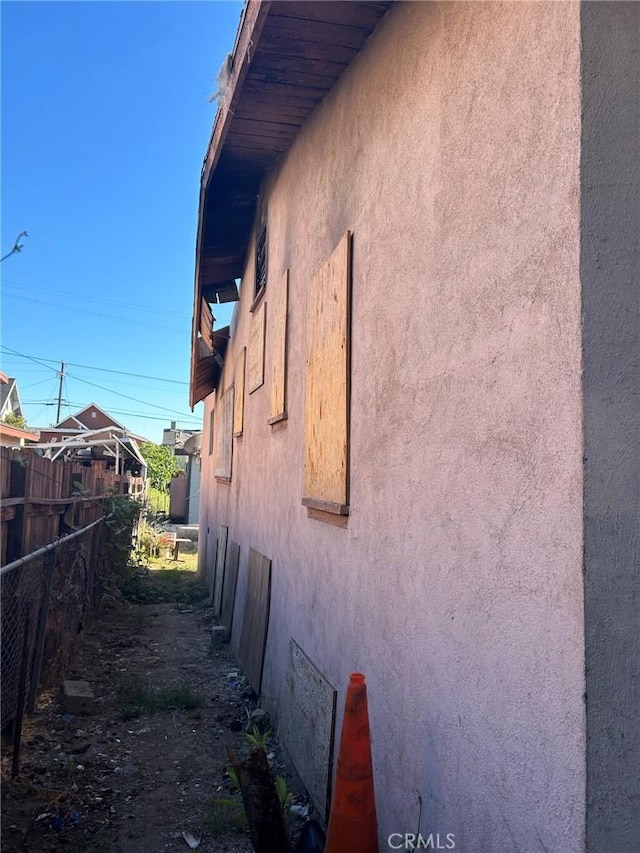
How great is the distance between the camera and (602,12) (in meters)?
1.65

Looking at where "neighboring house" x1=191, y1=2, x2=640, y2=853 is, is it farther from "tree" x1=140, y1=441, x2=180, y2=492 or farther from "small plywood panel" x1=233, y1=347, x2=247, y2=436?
"tree" x1=140, y1=441, x2=180, y2=492

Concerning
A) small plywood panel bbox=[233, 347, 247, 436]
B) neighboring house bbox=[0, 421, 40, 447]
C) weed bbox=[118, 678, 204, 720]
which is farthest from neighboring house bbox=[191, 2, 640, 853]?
neighboring house bbox=[0, 421, 40, 447]

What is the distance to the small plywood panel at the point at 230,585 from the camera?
7.58m

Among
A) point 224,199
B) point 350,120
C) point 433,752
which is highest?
point 224,199

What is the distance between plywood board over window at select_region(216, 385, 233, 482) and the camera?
9008mm

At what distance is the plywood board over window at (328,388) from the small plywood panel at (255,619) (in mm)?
1726

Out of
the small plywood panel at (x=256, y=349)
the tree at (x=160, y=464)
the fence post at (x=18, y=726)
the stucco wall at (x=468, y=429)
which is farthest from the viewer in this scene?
the tree at (x=160, y=464)

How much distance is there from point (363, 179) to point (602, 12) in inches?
71.4

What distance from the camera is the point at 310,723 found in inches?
145

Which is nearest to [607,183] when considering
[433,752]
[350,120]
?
[433,752]

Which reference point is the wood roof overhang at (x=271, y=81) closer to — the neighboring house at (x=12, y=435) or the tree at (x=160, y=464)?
the neighboring house at (x=12, y=435)

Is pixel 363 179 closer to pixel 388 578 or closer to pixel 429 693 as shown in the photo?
pixel 388 578

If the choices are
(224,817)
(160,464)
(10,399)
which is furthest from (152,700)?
(10,399)

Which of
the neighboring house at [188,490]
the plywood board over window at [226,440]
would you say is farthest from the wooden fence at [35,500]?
the neighboring house at [188,490]
